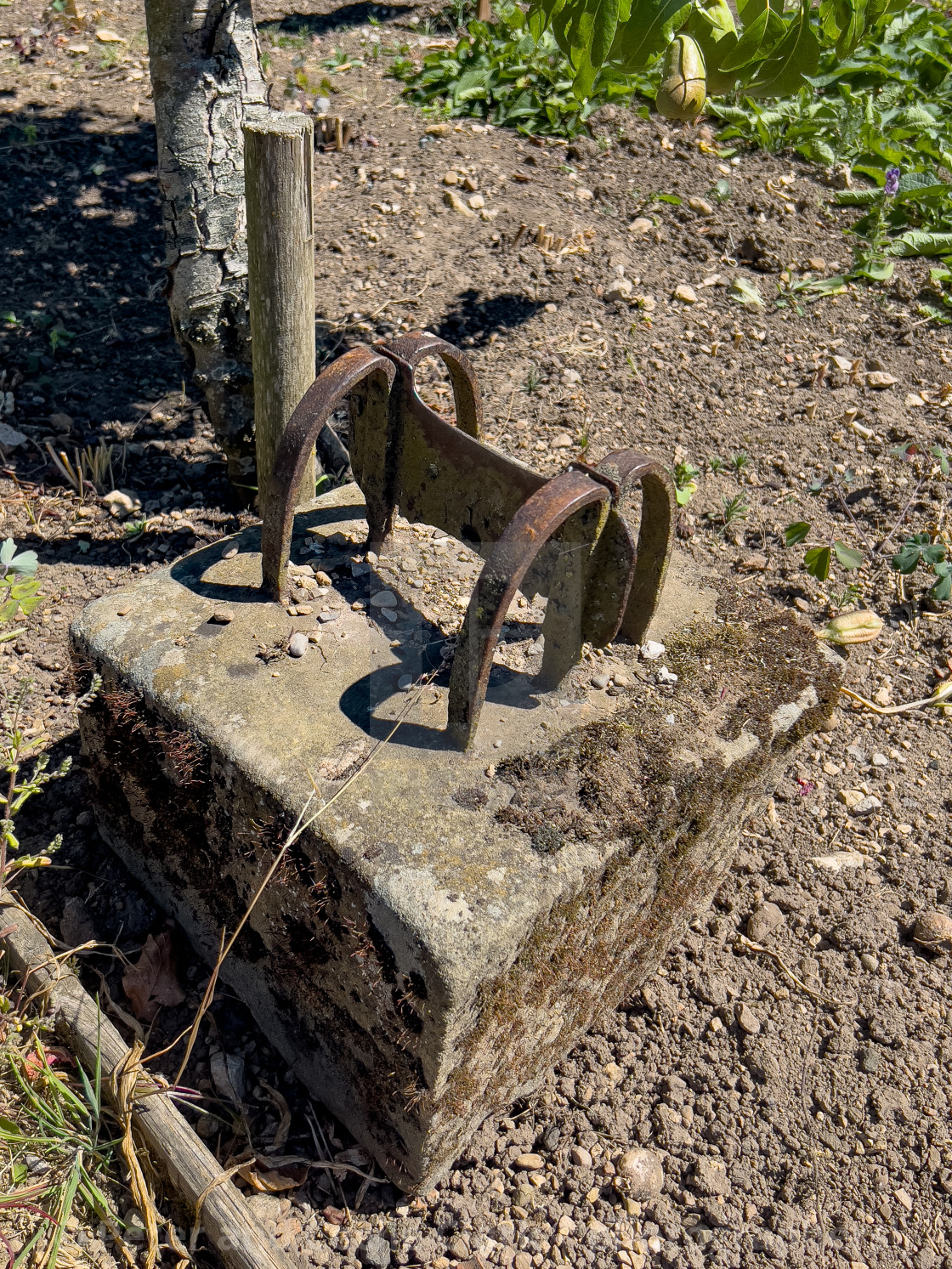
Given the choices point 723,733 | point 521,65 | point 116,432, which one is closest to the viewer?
point 723,733

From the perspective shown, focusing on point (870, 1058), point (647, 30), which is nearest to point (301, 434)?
point (647, 30)

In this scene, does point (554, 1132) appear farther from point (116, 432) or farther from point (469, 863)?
point (116, 432)

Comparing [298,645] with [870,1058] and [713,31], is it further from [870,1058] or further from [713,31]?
[870,1058]

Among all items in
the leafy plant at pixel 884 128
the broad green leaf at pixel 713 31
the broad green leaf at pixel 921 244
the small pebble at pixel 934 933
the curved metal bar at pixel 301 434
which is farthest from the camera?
the leafy plant at pixel 884 128

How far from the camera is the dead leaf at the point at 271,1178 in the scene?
2107 mm

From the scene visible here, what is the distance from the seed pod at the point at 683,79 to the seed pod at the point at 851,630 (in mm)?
1969

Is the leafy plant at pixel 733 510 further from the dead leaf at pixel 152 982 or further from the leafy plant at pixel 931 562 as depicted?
the dead leaf at pixel 152 982

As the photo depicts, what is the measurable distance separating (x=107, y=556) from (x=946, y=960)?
2.77 metres

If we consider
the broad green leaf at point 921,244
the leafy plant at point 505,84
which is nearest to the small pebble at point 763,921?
the broad green leaf at point 921,244

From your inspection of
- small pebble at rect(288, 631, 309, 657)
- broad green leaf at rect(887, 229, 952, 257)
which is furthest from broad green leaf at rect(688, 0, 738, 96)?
broad green leaf at rect(887, 229, 952, 257)

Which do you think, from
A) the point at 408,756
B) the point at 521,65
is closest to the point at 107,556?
Result: the point at 408,756

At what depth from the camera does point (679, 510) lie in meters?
3.76

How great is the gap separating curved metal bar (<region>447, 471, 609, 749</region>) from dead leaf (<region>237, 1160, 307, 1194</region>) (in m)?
1.06

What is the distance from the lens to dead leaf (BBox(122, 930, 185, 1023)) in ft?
7.75
